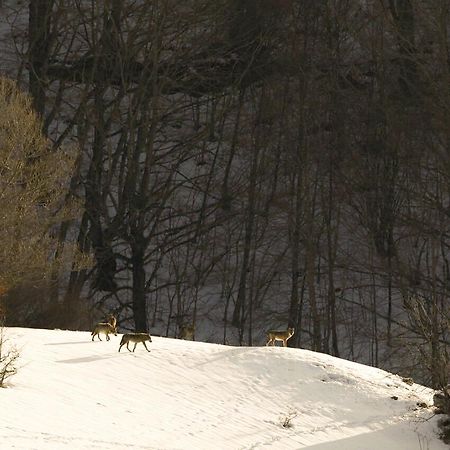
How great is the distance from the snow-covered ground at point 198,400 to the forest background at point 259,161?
40.1 feet

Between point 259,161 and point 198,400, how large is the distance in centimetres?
2332

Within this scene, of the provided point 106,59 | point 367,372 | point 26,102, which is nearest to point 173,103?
point 106,59

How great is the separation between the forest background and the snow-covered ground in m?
12.2

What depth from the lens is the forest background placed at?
1287 inches

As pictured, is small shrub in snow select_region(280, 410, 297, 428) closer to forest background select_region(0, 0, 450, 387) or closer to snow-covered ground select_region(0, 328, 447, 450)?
snow-covered ground select_region(0, 328, 447, 450)

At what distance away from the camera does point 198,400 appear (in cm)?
1602

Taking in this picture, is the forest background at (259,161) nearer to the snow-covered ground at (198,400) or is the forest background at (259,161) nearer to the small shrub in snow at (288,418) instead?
the snow-covered ground at (198,400)

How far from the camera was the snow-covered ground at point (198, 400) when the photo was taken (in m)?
13.4

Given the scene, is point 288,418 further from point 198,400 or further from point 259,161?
point 259,161

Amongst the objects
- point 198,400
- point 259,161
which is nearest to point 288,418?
point 198,400

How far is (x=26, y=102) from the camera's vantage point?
23.0m

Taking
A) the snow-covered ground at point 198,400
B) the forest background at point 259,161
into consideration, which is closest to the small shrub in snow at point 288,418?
the snow-covered ground at point 198,400

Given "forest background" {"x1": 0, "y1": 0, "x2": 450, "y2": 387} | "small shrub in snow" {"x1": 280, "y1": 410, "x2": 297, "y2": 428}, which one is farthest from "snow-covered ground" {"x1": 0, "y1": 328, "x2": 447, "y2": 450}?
"forest background" {"x1": 0, "y1": 0, "x2": 450, "y2": 387}

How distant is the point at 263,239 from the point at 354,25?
9888 mm
